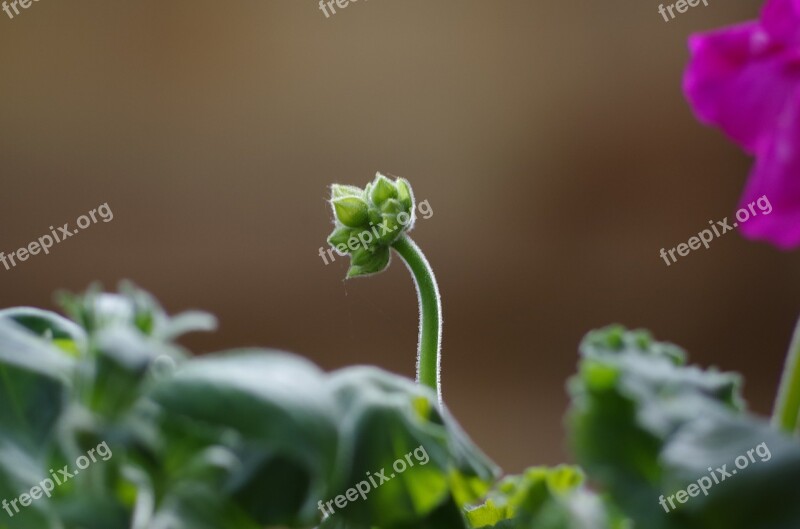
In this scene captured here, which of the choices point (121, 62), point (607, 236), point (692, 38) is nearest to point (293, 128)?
point (121, 62)

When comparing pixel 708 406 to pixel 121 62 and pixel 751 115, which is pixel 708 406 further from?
pixel 121 62

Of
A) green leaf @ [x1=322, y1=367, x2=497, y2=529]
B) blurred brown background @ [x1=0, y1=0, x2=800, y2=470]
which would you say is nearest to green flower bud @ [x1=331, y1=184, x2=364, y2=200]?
green leaf @ [x1=322, y1=367, x2=497, y2=529]

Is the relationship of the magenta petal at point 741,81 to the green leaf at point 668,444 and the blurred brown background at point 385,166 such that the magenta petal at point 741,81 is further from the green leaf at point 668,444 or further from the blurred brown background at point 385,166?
the blurred brown background at point 385,166

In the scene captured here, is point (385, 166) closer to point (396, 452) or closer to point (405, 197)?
point (405, 197)

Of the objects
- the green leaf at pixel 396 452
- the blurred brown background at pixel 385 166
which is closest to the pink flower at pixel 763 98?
the green leaf at pixel 396 452

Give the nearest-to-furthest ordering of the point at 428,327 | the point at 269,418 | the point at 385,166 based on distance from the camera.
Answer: the point at 269,418, the point at 428,327, the point at 385,166

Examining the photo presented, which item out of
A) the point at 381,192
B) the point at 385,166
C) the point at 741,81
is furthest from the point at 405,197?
the point at 385,166
